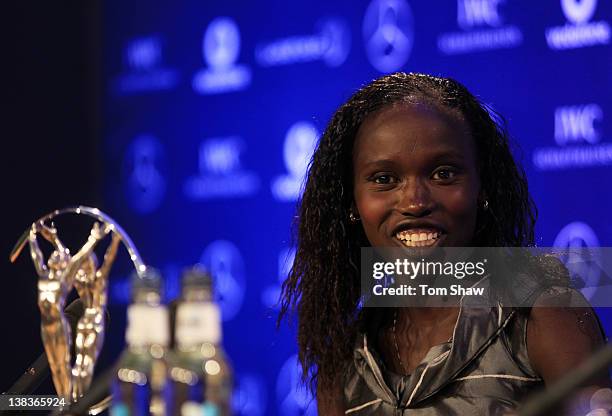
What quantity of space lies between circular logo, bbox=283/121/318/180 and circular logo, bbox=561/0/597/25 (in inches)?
37.4

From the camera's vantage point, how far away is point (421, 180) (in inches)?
70.0

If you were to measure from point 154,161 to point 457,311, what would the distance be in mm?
2285


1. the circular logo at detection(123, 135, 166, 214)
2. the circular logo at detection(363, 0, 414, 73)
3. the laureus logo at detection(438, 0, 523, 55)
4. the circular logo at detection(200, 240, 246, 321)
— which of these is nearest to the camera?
the laureus logo at detection(438, 0, 523, 55)

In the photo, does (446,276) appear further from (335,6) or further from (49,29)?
(49,29)

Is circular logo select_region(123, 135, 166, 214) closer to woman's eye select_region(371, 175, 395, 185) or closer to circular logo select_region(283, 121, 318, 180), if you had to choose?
circular logo select_region(283, 121, 318, 180)

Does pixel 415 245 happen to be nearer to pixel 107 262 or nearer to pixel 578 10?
pixel 107 262

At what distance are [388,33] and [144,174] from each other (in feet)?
3.70

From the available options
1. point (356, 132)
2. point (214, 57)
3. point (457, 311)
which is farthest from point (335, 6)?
point (457, 311)

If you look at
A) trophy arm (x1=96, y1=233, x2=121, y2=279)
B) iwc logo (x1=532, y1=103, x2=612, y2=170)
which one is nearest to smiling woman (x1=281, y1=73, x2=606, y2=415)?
trophy arm (x1=96, y1=233, x2=121, y2=279)

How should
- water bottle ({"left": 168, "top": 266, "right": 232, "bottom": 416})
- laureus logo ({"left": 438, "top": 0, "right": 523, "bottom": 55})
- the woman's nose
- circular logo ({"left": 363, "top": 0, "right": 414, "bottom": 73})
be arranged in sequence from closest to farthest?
water bottle ({"left": 168, "top": 266, "right": 232, "bottom": 416})
the woman's nose
laureus logo ({"left": 438, "top": 0, "right": 523, "bottom": 55})
circular logo ({"left": 363, "top": 0, "right": 414, "bottom": 73})

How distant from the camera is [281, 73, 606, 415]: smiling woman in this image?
1.71 m

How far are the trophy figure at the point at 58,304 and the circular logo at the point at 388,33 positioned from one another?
Result: 5.71 ft

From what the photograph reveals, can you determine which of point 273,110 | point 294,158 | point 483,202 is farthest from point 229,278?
point 483,202

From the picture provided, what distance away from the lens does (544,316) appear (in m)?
1.69
